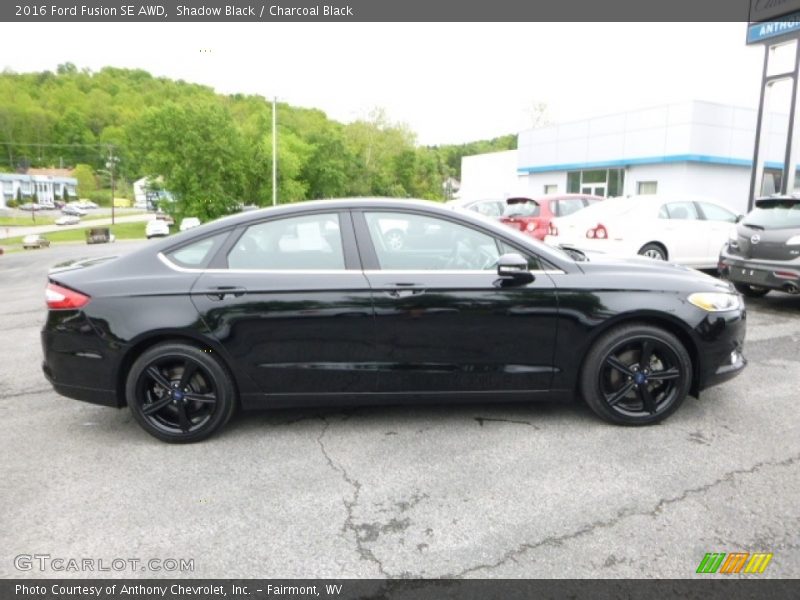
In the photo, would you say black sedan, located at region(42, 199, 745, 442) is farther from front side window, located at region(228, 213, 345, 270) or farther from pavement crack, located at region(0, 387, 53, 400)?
pavement crack, located at region(0, 387, 53, 400)

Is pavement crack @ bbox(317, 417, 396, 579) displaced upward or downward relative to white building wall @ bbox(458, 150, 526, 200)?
downward

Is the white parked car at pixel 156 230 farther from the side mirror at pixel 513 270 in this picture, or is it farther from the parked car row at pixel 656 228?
the side mirror at pixel 513 270

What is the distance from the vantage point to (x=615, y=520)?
264 cm

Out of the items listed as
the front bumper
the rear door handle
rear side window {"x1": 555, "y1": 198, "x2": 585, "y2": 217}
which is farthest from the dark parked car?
the rear door handle

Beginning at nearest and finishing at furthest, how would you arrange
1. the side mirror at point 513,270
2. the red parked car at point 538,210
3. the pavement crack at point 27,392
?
1. the side mirror at point 513,270
2. the pavement crack at point 27,392
3. the red parked car at point 538,210

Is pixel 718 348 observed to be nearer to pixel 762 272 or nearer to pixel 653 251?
pixel 762 272

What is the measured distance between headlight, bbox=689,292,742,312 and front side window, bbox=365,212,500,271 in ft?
4.39

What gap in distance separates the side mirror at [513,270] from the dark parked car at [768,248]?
15.8 ft

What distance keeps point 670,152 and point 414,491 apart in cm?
2480

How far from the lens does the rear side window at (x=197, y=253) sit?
350 cm

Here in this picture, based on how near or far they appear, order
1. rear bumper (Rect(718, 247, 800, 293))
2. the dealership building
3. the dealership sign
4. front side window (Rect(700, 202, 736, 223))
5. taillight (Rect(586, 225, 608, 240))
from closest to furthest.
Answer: rear bumper (Rect(718, 247, 800, 293))
taillight (Rect(586, 225, 608, 240))
front side window (Rect(700, 202, 736, 223))
the dealership sign
the dealership building

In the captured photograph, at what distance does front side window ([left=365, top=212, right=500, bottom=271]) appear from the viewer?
3543 millimetres

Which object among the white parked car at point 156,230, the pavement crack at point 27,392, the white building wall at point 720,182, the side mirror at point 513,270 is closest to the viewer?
the side mirror at point 513,270

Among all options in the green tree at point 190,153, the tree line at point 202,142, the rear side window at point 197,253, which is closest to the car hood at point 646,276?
the rear side window at point 197,253
